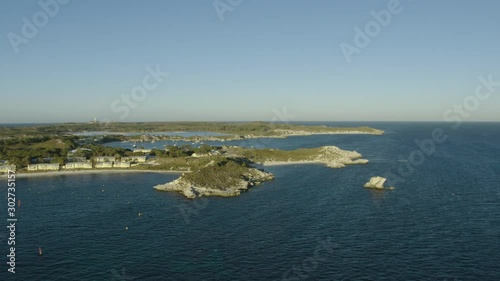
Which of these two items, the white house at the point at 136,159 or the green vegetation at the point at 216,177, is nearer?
the green vegetation at the point at 216,177

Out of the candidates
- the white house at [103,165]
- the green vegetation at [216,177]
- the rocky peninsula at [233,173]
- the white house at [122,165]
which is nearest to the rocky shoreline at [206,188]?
the rocky peninsula at [233,173]

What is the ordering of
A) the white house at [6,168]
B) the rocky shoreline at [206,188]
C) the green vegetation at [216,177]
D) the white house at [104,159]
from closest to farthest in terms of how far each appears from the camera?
1. the rocky shoreline at [206,188]
2. the green vegetation at [216,177]
3. the white house at [6,168]
4. the white house at [104,159]

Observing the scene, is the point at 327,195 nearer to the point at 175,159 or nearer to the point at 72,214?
the point at 72,214

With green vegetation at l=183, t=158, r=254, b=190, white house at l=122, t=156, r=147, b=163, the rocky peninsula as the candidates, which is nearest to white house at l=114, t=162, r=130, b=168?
white house at l=122, t=156, r=147, b=163

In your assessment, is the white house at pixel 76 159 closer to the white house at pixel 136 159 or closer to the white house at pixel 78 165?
the white house at pixel 78 165

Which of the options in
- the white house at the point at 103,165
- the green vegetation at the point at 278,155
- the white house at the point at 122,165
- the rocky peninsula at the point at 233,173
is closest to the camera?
the rocky peninsula at the point at 233,173

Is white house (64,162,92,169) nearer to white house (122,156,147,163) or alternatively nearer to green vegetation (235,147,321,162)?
white house (122,156,147,163)

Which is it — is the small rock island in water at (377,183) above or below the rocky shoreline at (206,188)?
above

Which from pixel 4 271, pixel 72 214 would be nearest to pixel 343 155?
pixel 72 214
